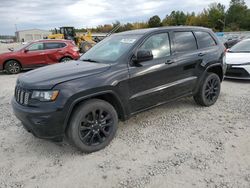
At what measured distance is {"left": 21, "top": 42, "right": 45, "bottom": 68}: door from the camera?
35.0ft

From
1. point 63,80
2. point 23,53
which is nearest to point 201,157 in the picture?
point 63,80

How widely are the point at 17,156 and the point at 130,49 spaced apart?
235 centimetres

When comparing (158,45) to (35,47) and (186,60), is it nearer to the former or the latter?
(186,60)

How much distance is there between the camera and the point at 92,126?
3441 millimetres

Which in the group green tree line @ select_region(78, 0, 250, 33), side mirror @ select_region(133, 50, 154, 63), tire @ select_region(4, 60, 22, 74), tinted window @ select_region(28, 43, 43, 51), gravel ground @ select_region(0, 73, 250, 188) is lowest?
gravel ground @ select_region(0, 73, 250, 188)

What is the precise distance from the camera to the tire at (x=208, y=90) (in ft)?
16.2

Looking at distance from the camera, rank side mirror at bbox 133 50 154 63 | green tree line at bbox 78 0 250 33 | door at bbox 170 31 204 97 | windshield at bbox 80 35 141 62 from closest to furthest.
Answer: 1. side mirror at bbox 133 50 154 63
2. windshield at bbox 80 35 141 62
3. door at bbox 170 31 204 97
4. green tree line at bbox 78 0 250 33

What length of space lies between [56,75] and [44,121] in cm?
68

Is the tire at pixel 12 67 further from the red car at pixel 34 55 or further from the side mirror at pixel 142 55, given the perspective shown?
the side mirror at pixel 142 55

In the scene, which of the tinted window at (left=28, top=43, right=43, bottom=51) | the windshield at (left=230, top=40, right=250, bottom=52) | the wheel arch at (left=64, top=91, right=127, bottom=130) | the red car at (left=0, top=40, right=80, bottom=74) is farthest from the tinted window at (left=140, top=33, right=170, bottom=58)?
the tinted window at (left=28, top=43, right=43, bottom=51)

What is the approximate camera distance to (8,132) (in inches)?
167

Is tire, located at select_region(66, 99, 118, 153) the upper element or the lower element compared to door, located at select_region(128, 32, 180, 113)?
lower

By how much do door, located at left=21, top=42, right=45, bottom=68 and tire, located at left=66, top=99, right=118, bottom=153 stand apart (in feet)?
27.1

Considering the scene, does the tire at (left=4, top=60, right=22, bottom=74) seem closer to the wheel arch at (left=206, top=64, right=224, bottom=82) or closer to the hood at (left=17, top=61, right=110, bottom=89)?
the hood at (left=17, top=61, right=110, bottom=89)
